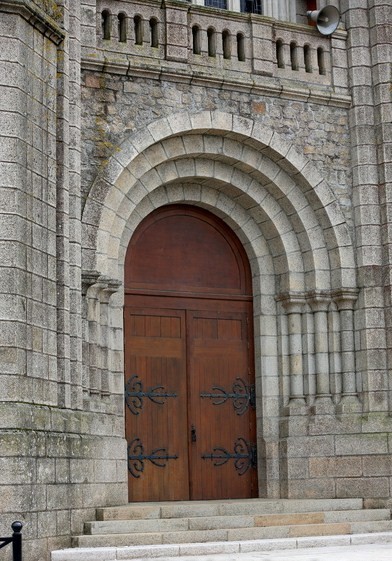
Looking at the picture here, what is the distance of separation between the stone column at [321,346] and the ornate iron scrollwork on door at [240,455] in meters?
1.18

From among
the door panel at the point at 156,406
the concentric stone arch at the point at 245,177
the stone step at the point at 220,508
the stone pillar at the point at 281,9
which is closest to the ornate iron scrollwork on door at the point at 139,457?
the door panel at the point at 156,406

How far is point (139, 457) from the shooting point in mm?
15234

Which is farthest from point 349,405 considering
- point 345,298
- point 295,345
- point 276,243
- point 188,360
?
point 276,243

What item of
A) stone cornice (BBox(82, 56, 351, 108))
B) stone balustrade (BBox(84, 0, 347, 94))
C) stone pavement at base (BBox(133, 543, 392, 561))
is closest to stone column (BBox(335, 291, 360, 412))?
stone pavement at base (BBox(133, 543, 392, 561))

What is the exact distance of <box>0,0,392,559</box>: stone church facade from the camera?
43.6 feet

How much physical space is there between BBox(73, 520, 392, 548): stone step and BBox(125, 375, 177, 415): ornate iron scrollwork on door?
95.8 inches

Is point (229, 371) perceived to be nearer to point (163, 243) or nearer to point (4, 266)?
point (163, 243)

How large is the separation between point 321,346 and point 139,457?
2916mm

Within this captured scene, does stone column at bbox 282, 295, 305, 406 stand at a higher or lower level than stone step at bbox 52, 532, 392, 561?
higher

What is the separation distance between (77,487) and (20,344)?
195cm

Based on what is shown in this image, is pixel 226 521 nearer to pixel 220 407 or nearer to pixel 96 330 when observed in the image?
pixel 220 407

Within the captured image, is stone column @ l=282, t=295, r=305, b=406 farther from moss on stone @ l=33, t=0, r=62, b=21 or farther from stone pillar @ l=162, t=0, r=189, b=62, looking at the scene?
moss on stone @ l=33, t=0, r=62, b=21

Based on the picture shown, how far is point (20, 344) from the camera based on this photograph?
1235cm

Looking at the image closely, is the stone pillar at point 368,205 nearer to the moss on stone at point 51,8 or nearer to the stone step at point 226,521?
the stone step at point 226,521
